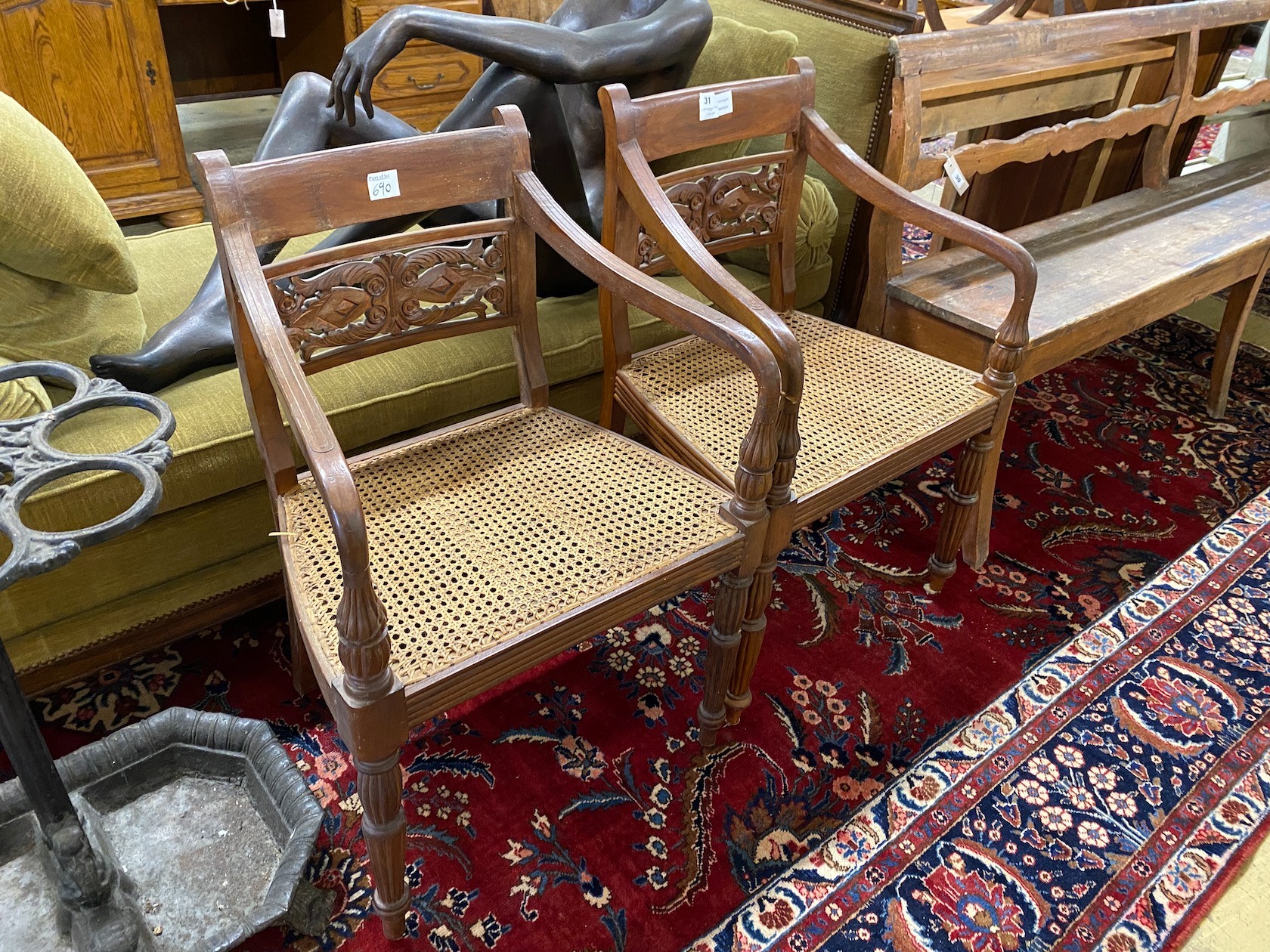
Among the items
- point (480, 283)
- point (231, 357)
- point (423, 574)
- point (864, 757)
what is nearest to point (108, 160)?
point (231, 357)

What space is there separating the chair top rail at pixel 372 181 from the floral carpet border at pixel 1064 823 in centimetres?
109

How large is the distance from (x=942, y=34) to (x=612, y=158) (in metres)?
0.82

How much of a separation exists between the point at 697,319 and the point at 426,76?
8.88 feet

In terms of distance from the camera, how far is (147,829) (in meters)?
1.26

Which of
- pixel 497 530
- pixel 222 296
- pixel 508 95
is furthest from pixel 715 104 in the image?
pixel 222 296

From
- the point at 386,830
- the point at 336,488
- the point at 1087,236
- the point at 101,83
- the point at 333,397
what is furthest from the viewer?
the point at 101,83

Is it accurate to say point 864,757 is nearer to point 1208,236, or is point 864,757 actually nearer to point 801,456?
point 801,456

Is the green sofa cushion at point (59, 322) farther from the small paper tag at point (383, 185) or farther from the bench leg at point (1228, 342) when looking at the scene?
the bench leg at point (1228, 342)

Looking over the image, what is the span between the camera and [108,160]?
9.14ft

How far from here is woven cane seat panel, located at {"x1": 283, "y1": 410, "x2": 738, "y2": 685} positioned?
1081 mm

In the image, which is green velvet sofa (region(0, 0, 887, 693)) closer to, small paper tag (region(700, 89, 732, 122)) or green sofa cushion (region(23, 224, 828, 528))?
green sofa cushion (region(23, 224, 828, 528))

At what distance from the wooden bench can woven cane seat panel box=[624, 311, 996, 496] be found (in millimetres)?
120

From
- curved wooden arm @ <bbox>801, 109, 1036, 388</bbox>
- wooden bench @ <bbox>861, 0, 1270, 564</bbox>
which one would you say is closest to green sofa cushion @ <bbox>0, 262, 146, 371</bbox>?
curved wooden arm @ <bbox>801, 109, 1036, 388</bbox>

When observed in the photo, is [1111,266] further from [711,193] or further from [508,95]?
[508,95]
